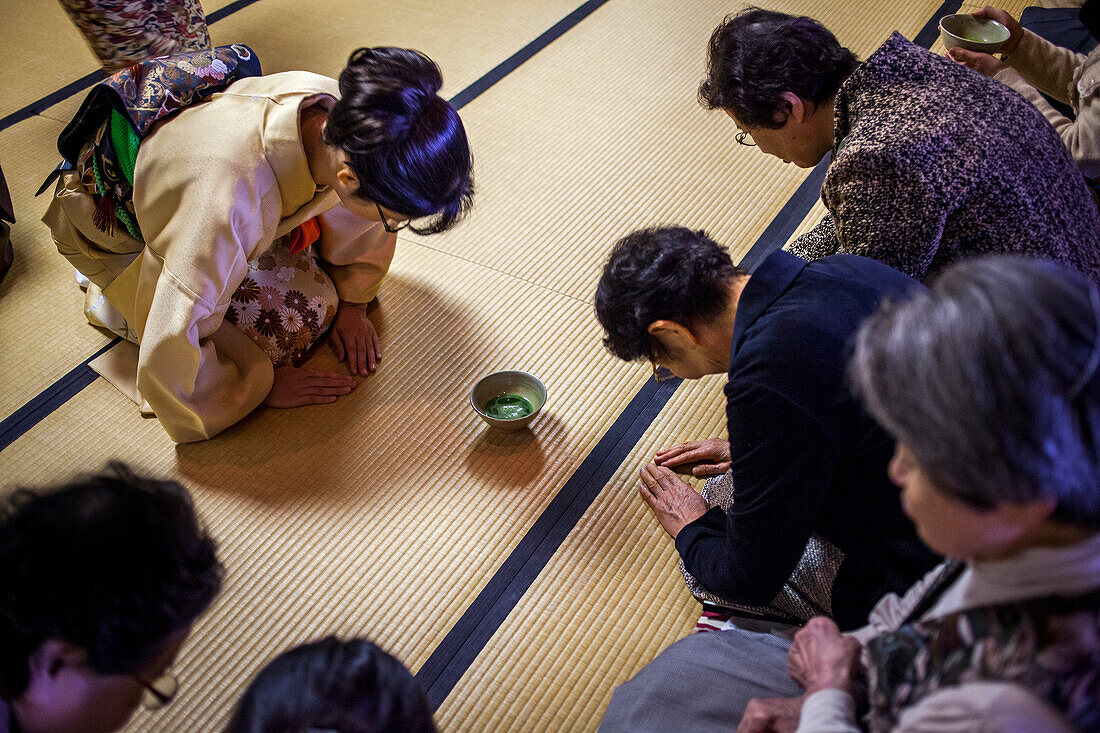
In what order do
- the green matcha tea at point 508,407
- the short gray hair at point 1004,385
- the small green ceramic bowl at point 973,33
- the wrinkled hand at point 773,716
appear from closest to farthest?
the short gray hair at point 1004,385
the wrinkled hand at point 773,716
the green matcha tea at point 508,407
the small green ceramic bowl at point 973,33

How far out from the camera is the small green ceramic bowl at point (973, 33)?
250 cm

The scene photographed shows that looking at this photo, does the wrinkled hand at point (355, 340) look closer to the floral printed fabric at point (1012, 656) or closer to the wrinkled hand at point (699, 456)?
the wrinkled hand at point (699, 456)

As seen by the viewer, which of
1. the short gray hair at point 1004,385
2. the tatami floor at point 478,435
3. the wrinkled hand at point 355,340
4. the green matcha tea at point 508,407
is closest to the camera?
the short gray hair at point 1004,385

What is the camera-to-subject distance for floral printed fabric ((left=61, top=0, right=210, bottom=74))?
288 centimetres

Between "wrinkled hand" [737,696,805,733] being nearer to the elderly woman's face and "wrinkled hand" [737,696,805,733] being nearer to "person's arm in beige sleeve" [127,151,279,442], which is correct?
the elderly woman's face

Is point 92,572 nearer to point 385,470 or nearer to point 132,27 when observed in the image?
point 385,470

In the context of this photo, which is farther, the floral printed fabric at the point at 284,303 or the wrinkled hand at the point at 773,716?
the floral printed fabric at the point at 284,303

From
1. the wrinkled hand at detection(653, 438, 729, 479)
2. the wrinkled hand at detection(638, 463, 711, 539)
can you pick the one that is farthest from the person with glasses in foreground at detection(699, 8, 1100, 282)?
the wrinkled hand at detection(638, 463, 711, 539)

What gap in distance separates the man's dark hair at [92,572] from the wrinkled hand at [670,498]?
3.73ft

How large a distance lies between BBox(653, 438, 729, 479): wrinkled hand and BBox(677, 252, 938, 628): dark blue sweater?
458 mm

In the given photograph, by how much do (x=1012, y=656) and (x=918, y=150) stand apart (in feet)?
4.03

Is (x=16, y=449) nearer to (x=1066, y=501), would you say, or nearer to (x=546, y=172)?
(x=546, y=172)

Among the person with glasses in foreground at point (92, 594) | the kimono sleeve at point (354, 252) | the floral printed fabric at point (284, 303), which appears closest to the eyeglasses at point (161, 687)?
the person with glasses in foreground at point (92, 594)

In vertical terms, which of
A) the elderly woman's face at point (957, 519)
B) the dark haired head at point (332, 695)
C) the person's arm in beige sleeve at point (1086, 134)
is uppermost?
the elderly woman's face at point (957, 519)
